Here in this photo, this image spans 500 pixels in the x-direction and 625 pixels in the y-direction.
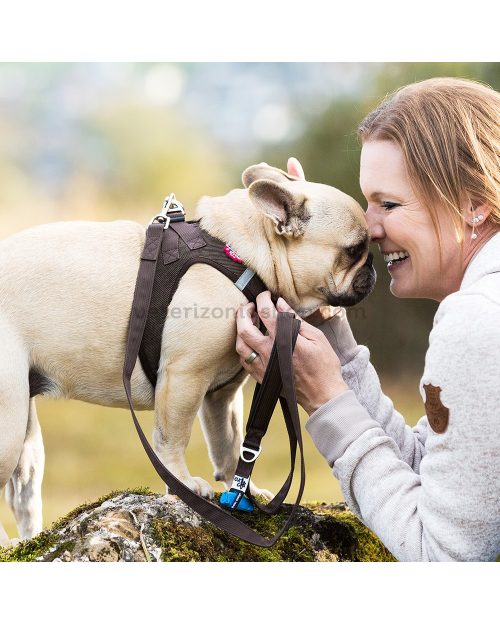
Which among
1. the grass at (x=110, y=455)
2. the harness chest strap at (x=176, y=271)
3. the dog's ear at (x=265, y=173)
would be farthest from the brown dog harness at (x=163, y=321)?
the grass at (x=110, y=455)

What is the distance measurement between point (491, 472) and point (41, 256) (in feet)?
4.66

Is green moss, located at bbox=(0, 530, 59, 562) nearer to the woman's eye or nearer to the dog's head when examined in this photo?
the dog's head

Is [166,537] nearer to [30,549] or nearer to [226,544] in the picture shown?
[226,544]

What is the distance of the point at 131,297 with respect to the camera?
6.69 ft

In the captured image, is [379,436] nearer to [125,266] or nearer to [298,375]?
[298,375]

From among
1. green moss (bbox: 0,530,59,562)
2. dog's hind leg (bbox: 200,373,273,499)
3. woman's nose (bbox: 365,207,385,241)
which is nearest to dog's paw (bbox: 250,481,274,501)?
dog's hind leg (bbox: 200,373,273,499)

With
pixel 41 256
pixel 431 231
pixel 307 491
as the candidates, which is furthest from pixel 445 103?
pixel 307 491

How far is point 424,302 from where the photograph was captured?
3836 millimetres

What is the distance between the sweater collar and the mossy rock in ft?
3.14

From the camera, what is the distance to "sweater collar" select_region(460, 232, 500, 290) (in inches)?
66.3

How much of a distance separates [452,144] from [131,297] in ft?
3.41

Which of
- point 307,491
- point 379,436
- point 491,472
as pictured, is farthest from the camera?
point 307,491

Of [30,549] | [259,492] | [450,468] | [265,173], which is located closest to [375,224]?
[265,173]

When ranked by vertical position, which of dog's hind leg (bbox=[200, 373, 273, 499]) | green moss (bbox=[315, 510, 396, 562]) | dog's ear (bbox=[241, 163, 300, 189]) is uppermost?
dog's ear (bbox=[241, 163, 300, 189])
